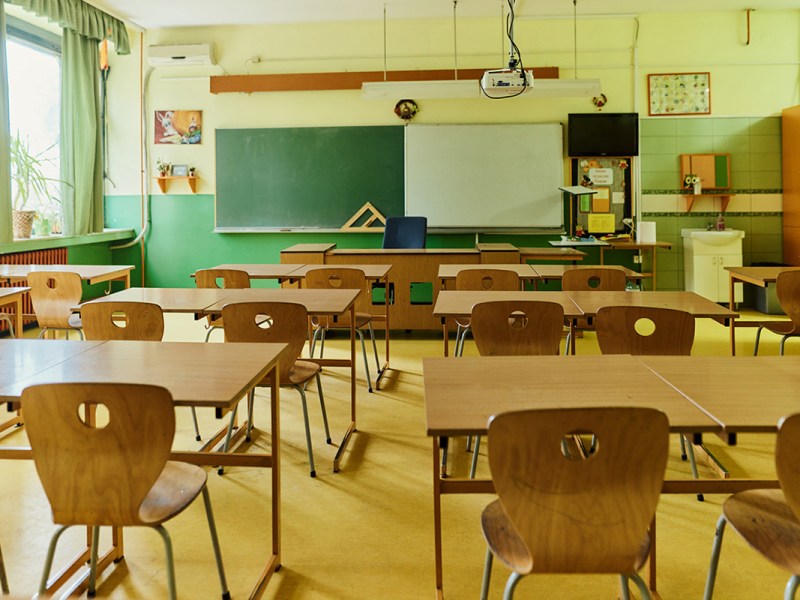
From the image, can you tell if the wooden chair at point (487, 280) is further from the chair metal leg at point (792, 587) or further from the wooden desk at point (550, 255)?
the chair metal leg at point (792, 587)

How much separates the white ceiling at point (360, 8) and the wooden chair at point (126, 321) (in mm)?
4852

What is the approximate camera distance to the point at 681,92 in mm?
7711

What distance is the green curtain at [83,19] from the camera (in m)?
6.48

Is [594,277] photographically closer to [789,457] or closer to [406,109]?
[789,457]

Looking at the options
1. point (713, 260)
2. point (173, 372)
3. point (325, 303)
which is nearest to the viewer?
point (173, 372)

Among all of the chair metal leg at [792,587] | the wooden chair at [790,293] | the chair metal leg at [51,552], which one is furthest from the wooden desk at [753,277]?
the chair metal leg at [51,552]

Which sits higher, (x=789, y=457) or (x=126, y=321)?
(x=126, y=321)

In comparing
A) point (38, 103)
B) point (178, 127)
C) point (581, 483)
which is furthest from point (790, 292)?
point (38, 103)

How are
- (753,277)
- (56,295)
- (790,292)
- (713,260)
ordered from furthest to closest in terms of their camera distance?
1. (713,260)
2. (753,277)
3. (56,295)
4. (790,292)

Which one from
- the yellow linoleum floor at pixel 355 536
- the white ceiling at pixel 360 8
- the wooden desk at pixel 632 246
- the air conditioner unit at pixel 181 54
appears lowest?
the yellow linoleum floor at pixel 355 536

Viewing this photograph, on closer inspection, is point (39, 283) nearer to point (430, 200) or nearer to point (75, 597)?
point (75, 597)

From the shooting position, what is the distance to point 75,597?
2.18 metres

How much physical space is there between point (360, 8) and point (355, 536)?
6.14m

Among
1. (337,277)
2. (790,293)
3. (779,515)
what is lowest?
(779,515)
